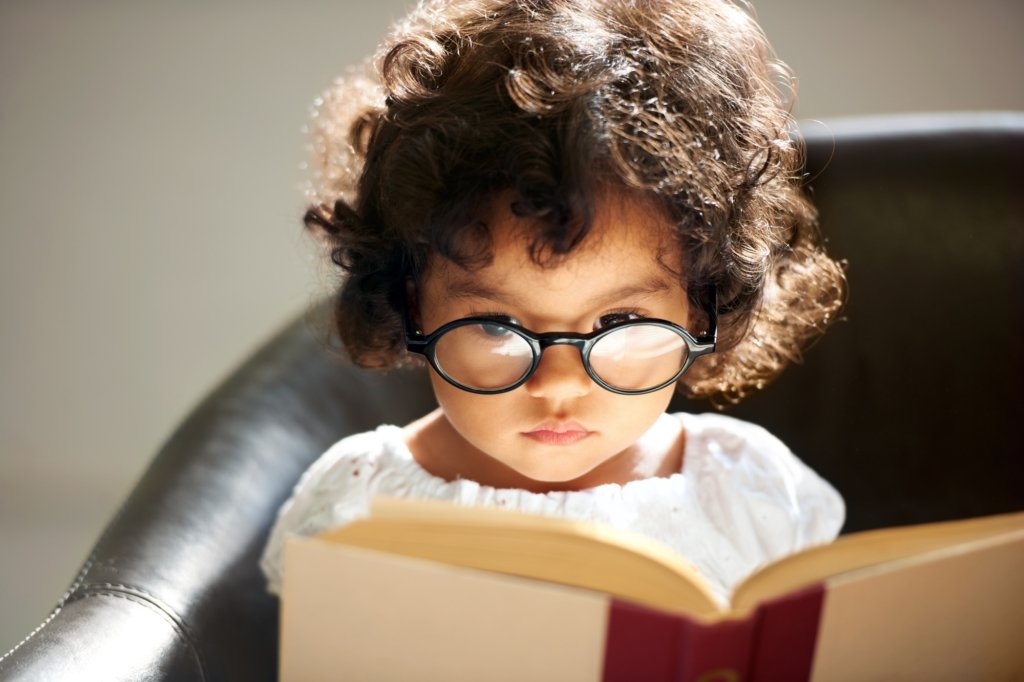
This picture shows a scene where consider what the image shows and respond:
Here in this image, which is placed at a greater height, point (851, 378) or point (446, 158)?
point (446, 158)

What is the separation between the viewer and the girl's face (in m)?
0.95

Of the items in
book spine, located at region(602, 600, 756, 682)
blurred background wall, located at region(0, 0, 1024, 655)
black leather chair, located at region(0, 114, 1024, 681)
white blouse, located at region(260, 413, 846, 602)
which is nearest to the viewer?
book spine, located at region(602, 600, 756, 682)

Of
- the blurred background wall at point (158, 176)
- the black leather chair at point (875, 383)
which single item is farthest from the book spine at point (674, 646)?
the blurred background wall at point (158, 176)

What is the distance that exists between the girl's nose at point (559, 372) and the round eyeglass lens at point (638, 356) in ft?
0.05

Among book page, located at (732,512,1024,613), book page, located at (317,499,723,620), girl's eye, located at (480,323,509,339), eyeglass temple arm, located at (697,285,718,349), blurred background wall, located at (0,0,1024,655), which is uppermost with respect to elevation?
book page, located at (317,499,723,620)

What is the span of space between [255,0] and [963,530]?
1.71 m

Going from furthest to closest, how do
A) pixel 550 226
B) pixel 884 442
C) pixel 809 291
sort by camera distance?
pixel 884 442 → pixel 809 291 → pixel 550 226

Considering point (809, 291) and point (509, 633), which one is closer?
point (509, 633)

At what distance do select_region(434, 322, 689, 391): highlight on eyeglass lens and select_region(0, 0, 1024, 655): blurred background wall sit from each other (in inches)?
46.1

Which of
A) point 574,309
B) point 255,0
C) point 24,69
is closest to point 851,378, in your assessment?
point 574,309

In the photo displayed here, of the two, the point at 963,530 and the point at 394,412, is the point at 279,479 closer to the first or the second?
the point at 394,412

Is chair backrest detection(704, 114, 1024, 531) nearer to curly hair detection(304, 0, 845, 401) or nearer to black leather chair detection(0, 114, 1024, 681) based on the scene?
black leather chair detection(0, 114, 1024, 681)

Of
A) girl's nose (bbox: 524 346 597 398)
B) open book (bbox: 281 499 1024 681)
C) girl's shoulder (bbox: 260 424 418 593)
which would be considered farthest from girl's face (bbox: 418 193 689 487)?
open book (bbox: 281 499 1024 681)

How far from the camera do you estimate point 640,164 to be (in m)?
0.94
